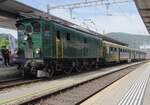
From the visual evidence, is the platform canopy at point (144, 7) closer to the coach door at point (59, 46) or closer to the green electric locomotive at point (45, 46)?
the green electric locomotive at point (45, 46)

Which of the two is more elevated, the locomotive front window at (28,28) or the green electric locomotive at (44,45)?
the locomotive front window at (28,28)

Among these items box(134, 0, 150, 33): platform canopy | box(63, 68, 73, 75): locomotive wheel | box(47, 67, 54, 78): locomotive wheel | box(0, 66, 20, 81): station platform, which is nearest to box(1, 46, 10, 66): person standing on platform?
box(0, 66, 20, 81): station platform

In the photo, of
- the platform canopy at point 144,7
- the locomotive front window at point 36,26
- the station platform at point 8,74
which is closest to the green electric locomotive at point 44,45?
the locomotive front window at point 36,26

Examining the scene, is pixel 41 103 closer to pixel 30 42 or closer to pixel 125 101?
pixel 125 101

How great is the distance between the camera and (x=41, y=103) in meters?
11.2

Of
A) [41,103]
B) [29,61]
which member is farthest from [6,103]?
[29,61]

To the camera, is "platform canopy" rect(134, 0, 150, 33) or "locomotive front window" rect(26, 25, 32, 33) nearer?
"locomotive front window" rect(26, 25, 32, 33)

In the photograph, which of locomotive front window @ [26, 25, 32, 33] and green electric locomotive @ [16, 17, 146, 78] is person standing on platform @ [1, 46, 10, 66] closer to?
green electric locomotive @ [16, 17, 146, 78]

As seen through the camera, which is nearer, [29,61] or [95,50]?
[29,61]

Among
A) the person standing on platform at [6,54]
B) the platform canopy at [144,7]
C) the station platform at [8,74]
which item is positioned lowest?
the station platform at [8,74]

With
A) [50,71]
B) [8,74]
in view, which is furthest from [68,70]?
[8,74]

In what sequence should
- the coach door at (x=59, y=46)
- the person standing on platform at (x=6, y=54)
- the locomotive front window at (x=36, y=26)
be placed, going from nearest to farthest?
1. the locomotive front window at (x=36, y=26)
2. the coach door at (x=59, y=46)
3. the person standing on platform at (x=6, y=54)

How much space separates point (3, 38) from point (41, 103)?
36.6 m

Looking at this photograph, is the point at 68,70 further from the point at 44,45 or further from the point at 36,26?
the point at 36,26
